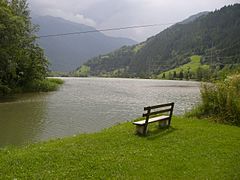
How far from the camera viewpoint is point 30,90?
1989 inches

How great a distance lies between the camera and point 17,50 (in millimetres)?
43250

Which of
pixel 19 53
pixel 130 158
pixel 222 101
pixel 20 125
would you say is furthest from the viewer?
pixel 19 53

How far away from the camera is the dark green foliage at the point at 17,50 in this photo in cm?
3628

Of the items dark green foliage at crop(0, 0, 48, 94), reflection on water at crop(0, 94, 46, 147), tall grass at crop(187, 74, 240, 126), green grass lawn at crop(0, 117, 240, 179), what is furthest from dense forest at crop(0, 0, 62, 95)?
green grass lawn at crop(0, 117, 240, 179)

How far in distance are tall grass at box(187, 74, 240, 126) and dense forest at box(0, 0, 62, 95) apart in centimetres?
2389

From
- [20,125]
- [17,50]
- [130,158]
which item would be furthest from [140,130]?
[17,50]

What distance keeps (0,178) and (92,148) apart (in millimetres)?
3848

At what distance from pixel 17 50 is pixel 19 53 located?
253cm

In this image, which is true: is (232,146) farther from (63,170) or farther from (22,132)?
(22,132)

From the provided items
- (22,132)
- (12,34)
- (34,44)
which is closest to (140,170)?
(22,132)

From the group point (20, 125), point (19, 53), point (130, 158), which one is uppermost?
point (19, 53)

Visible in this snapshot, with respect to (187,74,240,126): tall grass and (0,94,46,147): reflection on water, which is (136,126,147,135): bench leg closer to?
(0,94,46,147): reflection on water

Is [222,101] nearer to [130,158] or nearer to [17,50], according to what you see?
[130,158]

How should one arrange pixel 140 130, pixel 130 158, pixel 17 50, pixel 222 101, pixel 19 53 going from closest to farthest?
pixel 130 158, pixel 140 130, pixel 222 101, pixel 17 50, pixel 19 53
